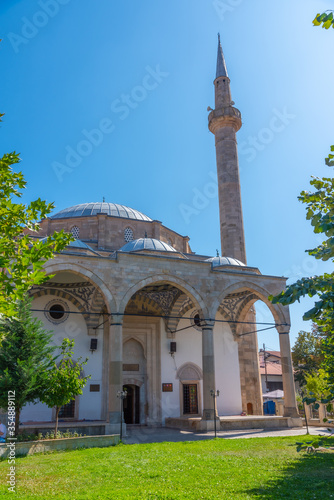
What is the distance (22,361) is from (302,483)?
632 centimetres

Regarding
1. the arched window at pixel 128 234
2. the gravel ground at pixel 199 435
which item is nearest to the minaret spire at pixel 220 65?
the arched window at pixel 128 234

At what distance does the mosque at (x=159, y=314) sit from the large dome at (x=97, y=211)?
6cm

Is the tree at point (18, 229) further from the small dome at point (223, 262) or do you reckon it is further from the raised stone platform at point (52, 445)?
the small dome at point (223, 262)

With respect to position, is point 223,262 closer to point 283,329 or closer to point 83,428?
point 283,329

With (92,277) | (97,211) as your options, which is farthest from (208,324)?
(97,211)

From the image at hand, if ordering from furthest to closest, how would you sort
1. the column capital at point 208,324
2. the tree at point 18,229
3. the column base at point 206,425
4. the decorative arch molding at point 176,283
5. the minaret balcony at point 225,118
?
the minaret balcony at point 225,118 → the column capital at point 208,324 → the decorative arch molding at point 176,283 → the column base at point 206,425 → the tree at point 18,229

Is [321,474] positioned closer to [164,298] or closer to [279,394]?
[164,298]

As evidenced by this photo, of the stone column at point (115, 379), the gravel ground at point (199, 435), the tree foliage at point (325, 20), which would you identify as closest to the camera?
the tree foliage at point (325, 20)

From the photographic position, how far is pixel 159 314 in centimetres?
1644

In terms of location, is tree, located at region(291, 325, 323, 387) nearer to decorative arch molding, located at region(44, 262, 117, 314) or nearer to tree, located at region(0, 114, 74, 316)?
decorative arch molding, located at region(44, 262, 117, 314)

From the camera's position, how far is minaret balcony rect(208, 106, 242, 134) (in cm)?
1969

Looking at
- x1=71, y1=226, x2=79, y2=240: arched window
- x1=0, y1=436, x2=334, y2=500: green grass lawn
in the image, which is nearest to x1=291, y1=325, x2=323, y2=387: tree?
x1=71, y1=226, x2=79, y2=240: arched window

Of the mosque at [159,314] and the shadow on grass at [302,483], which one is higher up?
the mosque at [159,314]

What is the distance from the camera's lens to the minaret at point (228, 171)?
18.4 m
